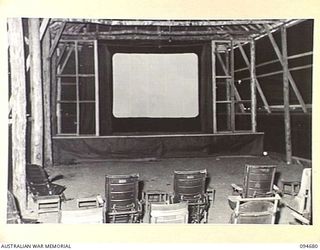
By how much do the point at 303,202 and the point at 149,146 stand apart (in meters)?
0.53

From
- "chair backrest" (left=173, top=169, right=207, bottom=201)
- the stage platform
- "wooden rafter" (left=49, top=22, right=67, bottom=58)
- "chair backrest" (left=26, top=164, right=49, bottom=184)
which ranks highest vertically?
"wooden rafter" (left=49, top=22, right=67, bottom=58)

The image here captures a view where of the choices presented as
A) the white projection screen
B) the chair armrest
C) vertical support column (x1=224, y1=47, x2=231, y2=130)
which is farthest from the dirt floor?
vertical support column (x1=224, y1=47, x2=231, y2=130)

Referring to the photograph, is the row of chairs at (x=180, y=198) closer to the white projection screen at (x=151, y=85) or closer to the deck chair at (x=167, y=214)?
the deck chair at (x=167, y=214)

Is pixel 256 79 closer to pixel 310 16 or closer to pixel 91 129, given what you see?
pixel 310 16

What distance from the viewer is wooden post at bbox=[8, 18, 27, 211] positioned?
89 cm

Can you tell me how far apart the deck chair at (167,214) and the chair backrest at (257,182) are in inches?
6.1

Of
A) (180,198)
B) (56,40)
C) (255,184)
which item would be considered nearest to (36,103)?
(56,40)

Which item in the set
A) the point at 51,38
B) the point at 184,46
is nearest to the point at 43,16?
the point at 51,38

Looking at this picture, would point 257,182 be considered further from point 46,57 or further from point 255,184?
point 46,57

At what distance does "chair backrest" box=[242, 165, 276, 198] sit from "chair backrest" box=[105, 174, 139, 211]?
0.80ft

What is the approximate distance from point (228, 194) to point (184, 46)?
70 centimetres

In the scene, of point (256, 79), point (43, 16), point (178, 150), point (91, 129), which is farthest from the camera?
point (91, 129)

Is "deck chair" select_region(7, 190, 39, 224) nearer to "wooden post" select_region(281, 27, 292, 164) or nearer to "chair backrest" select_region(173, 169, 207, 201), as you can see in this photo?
"chair backrest" select_region(173, 169, 207, 201)

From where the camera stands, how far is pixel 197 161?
4.53 feet
